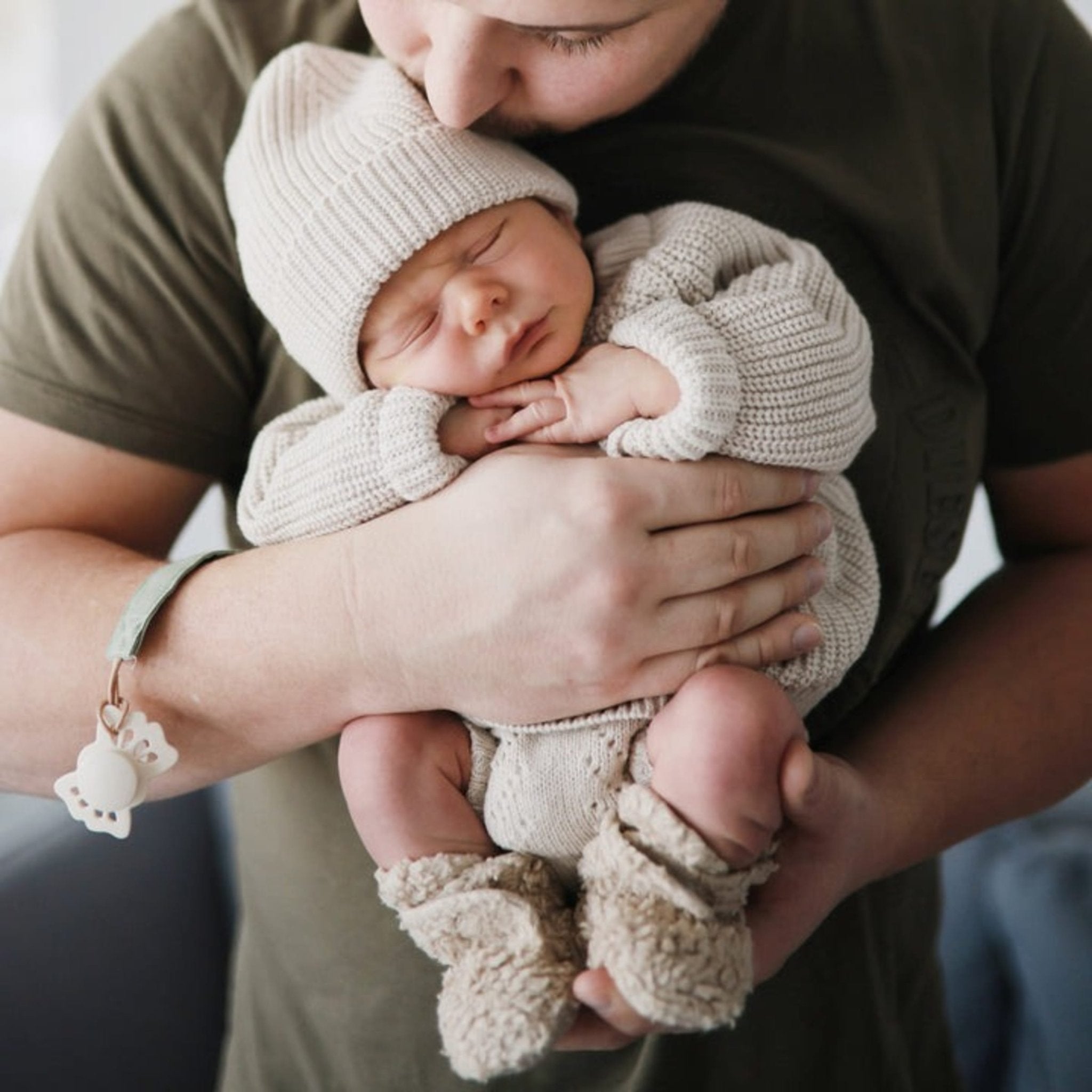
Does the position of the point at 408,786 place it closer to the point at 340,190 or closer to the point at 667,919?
the point at 667,919

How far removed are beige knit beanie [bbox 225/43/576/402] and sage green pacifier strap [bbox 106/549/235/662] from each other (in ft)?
0.57

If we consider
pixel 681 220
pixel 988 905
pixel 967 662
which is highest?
pixel 681 220

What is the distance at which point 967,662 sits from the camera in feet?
3.36

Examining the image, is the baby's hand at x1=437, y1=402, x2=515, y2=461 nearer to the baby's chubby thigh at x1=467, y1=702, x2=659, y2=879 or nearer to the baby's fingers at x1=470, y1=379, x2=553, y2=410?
the baby's fingers at x1=470, y1=379, x2=553, y2=410

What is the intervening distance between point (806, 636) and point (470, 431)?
264 mm

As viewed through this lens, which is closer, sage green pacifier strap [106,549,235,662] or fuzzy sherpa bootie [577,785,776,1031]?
fuzzy sherpa bootie [577,785,776,1031]

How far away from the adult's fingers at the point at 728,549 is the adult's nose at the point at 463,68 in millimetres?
299

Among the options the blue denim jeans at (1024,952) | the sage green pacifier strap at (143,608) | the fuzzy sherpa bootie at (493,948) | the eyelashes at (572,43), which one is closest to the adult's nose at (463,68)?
the eyelashes at (572,43)

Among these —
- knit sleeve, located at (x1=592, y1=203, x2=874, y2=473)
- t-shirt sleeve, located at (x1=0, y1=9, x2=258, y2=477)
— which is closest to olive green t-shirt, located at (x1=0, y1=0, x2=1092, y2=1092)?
t-shirt sleeve, located at (x1=0, y1=9, x2=258, y2=477)

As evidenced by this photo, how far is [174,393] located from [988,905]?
1.24 meters

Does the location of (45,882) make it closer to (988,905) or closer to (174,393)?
(174,393)

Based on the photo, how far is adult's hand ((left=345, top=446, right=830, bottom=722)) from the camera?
785mm

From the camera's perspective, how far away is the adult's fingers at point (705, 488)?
803 mm

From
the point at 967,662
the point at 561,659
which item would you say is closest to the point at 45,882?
the point at 561,659
